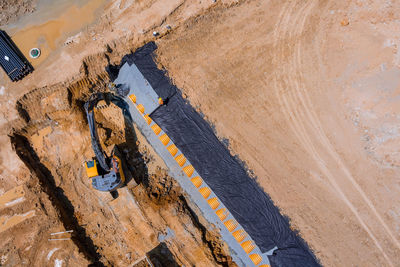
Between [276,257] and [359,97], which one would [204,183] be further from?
[359,97]

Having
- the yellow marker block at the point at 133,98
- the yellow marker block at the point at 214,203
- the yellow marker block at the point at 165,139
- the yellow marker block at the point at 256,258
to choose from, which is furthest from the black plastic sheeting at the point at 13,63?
the yellow marker block at the point at 256,258

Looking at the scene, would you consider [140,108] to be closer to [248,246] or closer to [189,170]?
[189,170]

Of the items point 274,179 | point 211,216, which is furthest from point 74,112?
point 274,179

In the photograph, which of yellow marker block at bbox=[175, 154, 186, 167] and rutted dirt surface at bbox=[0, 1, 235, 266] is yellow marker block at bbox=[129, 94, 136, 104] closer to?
rutted dirt surface at bbox=[0, 1, 235, 266]

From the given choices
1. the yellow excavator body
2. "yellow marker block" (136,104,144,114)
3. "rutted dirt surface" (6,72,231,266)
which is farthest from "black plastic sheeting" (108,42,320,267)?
the yellow excavator body

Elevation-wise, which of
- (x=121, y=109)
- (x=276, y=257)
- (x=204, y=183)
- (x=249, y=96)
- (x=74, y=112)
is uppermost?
(x=74, y=112)

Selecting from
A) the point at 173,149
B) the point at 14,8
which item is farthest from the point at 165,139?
the point at 14,8

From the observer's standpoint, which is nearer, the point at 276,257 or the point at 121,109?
the point at 276,257
